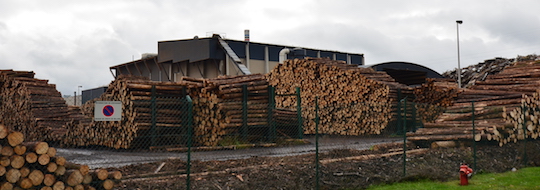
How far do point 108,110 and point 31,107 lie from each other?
13.3 meters

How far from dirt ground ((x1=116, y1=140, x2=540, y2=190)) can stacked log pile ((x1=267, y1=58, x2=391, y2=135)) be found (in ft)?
24.5

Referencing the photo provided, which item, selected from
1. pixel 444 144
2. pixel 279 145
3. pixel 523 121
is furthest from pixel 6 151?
pixel 523 121

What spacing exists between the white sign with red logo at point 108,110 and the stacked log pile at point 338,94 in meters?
13.1

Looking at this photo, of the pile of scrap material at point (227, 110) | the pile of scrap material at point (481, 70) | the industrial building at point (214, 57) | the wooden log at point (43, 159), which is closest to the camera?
the wooden log at point (43, 159)

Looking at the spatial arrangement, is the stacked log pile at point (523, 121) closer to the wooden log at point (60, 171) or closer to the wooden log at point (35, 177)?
the wooden log at point (60, 171)

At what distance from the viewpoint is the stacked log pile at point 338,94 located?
20594 mm

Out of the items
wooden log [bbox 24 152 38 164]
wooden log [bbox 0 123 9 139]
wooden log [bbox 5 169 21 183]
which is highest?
wooden log [bbox 0 123 9 139]

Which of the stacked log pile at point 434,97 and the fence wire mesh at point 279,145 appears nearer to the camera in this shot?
the fence wire mesh at point 279,145

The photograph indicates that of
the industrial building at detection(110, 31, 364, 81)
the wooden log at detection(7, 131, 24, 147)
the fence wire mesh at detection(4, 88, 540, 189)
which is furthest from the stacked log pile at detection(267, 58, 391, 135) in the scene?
the wooden log at detection(7, 131, 24, 147)

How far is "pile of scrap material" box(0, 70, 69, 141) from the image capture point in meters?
18.2

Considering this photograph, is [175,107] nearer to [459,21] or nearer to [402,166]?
[402,166]

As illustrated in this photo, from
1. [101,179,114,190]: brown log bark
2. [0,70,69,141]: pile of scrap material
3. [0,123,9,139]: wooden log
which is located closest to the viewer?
[0,123,9,139]: wooden log

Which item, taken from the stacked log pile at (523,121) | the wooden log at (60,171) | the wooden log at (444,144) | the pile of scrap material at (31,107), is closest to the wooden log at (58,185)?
the wooden log at (60,171)

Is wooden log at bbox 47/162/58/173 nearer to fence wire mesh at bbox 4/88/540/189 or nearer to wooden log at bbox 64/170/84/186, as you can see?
wooden log at bbox 64/170/84/186
